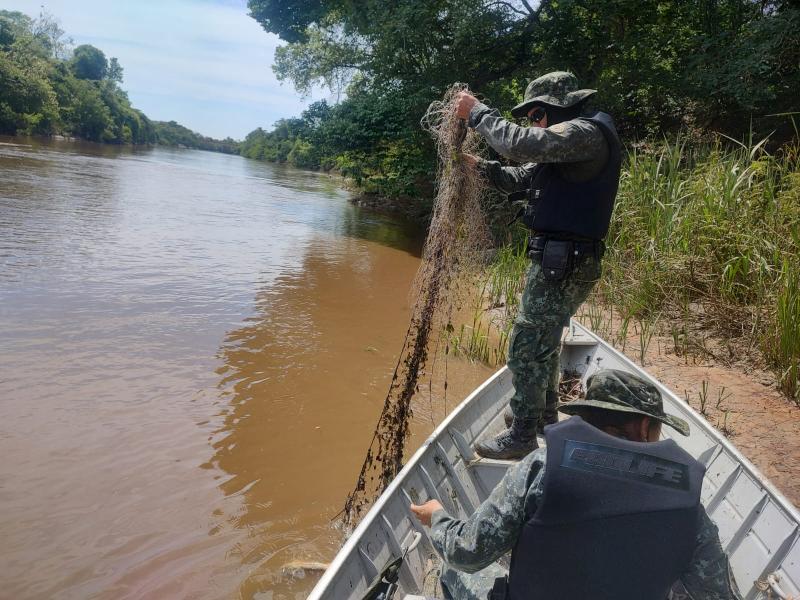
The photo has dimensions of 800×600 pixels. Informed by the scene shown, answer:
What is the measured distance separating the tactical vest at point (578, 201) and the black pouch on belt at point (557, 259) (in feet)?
0.24

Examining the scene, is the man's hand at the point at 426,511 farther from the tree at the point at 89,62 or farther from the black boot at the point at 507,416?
the tree at the point at 89,62

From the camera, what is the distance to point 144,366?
19.1 ft

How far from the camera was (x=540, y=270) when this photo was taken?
3.29 metres

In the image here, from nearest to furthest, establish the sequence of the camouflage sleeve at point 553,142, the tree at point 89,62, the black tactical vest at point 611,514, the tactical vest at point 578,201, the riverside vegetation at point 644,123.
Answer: the black tactical vest at point 611,514, the camouflage sleeve at point 553,142, the tactical vest at point 578,201, the riverside vegetation at point 644,123, the tree at point 89,62

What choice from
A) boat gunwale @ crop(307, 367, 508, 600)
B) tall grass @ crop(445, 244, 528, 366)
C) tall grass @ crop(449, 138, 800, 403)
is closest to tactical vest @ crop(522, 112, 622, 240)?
boat gunwale @ crop(307, 367, 508, 600)

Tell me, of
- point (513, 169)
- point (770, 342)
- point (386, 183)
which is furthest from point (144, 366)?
point (386, 183)

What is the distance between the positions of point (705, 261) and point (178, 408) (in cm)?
552

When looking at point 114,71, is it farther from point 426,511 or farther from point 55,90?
point 426,511

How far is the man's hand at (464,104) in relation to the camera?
3.30m

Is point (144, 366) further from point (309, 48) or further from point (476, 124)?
point (309, 48)

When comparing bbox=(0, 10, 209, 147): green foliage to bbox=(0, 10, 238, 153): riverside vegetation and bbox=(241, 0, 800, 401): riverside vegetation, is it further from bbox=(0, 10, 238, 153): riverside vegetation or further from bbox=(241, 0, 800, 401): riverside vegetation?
bbox=(241, 0, 800, 401): riverside vegetation

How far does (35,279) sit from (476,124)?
23.8 ft

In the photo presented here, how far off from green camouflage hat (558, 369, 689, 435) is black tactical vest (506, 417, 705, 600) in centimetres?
15

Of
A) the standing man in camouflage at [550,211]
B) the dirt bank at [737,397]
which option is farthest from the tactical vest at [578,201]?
the dirt bank at [737,397]
